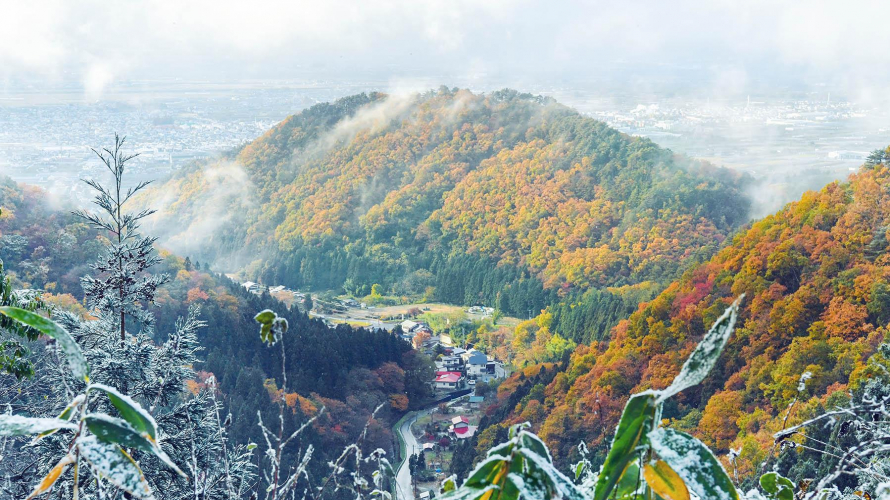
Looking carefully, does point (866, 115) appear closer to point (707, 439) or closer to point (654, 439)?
point (707, 439)

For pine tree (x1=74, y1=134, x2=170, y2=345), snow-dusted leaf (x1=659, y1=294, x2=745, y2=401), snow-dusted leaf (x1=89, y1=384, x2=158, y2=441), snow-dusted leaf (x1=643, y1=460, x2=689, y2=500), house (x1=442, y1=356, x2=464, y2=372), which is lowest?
house (x1=442, y1=356, x2=464, y2=372)

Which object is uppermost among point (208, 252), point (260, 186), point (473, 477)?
point (473, 477)

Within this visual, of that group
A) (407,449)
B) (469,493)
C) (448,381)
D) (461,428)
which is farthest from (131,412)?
(448,381)

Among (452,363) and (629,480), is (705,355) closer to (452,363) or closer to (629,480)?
(629,480)

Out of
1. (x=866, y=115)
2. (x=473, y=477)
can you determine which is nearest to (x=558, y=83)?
(x=866, y=115)

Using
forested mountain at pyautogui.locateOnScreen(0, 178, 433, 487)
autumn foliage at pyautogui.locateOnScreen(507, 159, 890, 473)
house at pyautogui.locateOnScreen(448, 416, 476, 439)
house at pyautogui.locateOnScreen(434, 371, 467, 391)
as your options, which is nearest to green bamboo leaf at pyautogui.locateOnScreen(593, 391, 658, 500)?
autumn foliage at pyautogui.locateOnScreen(507, 159, 890, 473)

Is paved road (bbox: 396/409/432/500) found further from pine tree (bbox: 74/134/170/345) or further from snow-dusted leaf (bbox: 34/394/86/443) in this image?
snow-dusted leaf (bbox: 34/394/86/443)
